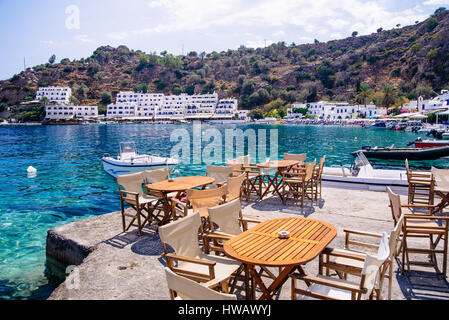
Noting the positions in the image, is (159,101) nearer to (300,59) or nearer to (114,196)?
(300,59)

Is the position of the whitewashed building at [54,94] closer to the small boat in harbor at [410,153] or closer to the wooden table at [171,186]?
the small boat in harbor at [410,153]

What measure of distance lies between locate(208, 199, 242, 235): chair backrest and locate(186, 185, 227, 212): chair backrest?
2.90ft

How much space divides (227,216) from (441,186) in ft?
15.3

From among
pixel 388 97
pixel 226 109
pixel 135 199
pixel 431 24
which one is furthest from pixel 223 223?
pixel 431 24

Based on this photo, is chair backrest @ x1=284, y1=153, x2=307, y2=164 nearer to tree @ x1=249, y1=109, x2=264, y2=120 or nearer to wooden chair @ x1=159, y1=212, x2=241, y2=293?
wooden chair @ x1=159, y1=212, x2=241, y2=293

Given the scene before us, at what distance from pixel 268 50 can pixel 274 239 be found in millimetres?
177976

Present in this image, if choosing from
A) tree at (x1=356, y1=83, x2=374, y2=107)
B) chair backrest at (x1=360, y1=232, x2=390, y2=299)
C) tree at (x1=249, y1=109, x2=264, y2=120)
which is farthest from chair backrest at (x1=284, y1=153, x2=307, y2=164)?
tree at (x1=249, y1=109, x2=264, y2=120)

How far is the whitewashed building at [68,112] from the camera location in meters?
116

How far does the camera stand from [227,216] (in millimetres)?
4125

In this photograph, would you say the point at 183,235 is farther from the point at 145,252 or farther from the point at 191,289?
the point at 145,252

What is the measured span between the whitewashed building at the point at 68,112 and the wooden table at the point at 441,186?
128m

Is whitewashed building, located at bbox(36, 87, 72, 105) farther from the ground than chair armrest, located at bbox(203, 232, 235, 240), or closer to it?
farther from the ground

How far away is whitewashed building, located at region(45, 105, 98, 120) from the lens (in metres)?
116

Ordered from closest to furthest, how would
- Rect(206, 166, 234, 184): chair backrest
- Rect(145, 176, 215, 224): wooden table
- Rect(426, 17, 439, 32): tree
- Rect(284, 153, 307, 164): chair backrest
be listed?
1. Rect(145, 176, 215, 224): wooden table
2. Rect(206, 166, 234, 184): chair backrest
3. Rect(284, 153, 307, 164): chair backrest
4. Rect(426, 17, 439, 32): tree
